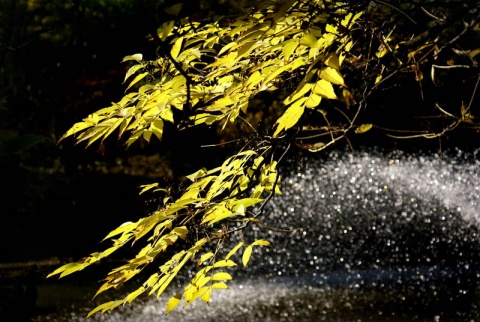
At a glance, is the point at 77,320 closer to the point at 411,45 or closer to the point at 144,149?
the point at 411,45

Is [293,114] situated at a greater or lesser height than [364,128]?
greater

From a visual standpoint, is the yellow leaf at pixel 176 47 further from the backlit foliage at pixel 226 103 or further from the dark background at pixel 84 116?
the dark background at pixel 84 116

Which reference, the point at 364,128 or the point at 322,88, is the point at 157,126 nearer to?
the point at 322,88

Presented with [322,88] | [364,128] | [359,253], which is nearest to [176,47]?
[322,88]

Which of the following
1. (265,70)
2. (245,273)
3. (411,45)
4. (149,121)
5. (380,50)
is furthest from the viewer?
(245,273)

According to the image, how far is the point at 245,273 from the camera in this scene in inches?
311

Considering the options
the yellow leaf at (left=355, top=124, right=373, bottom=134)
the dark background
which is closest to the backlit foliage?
the yellow leaf at (left=355, top=124, right=373, bottom=134)

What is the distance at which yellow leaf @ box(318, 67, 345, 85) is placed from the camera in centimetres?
157

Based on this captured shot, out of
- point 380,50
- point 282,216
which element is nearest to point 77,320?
point 282,216

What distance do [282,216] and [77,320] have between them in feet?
12.0

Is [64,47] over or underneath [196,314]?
over

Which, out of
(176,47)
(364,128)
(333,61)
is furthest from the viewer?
(364,128)

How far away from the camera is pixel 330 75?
1.59m

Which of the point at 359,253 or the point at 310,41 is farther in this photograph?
the point at 359,253
